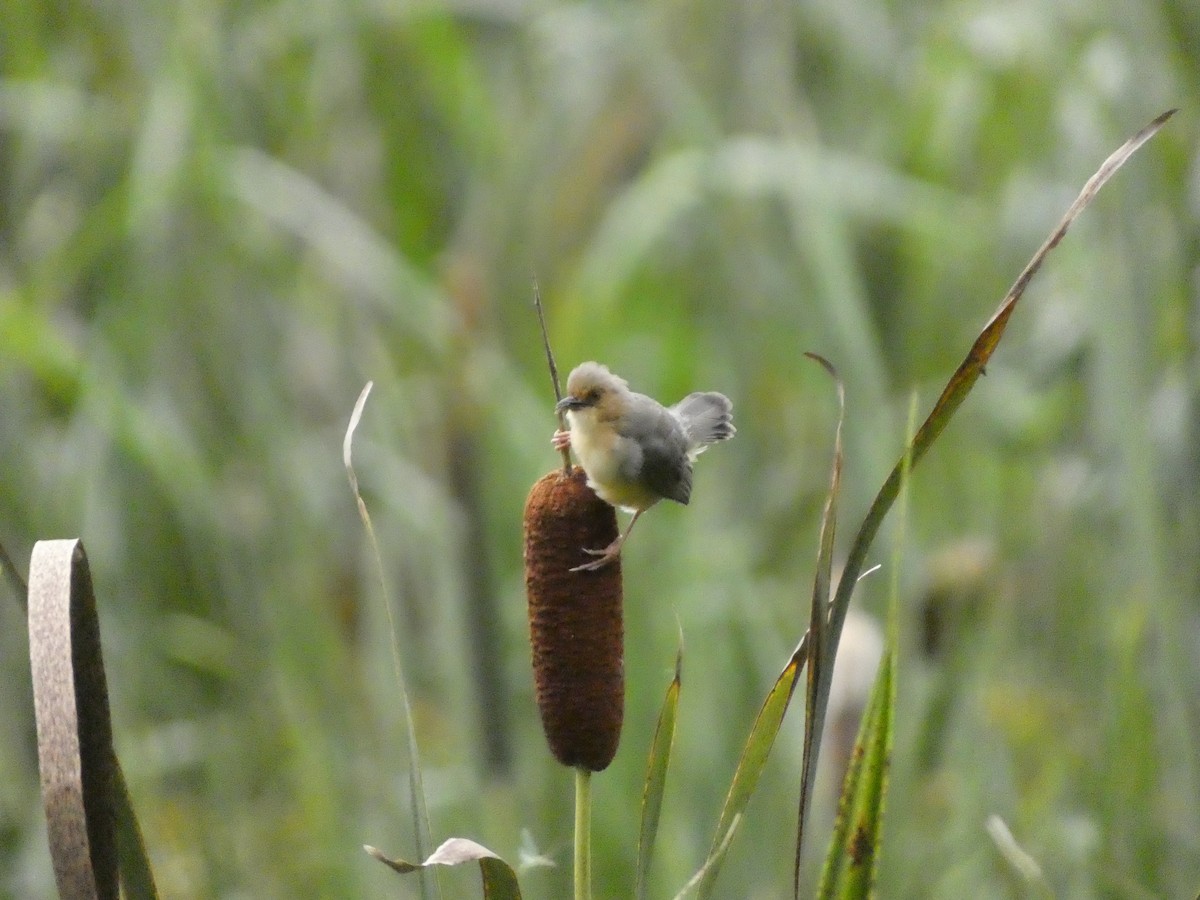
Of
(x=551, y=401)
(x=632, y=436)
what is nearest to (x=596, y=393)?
(x=632, y=436)

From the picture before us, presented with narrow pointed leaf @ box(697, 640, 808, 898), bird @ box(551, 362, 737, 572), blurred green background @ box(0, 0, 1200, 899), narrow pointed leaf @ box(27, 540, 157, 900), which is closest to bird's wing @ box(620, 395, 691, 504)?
bird @ box(551, 362, 737, 572)

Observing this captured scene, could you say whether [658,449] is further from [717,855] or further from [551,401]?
[551,401]

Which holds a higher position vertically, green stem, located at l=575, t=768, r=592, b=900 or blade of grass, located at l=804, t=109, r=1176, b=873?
blade of grass, located at l=804, t=109, r=1176, b=873

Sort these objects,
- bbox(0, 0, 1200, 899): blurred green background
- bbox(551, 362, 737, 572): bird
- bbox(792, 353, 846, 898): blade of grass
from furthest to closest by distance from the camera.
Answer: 1. bbox(0, 0, 1200, 899): blurred green background
2. bbox(551, 362, 737, 572): bird
3. bbox(792, 353, 846, 898): blade of grass

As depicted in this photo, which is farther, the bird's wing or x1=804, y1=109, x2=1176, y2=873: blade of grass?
the bird's wing

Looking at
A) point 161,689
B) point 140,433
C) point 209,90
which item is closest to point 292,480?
point 140,433

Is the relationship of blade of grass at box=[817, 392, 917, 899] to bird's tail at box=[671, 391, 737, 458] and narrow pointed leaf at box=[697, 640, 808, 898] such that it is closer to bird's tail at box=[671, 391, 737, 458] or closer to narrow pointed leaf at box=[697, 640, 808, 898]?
narrow pointed leaf at box=[697, 640, 808, 898]
